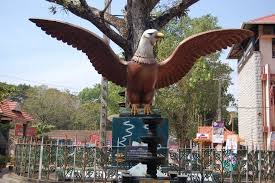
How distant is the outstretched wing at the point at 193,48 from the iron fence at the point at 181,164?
5.81 ft

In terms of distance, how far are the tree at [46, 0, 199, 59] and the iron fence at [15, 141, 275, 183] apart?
2.83 metres

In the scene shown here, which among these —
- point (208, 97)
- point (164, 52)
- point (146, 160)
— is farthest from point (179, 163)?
point (208, 97)

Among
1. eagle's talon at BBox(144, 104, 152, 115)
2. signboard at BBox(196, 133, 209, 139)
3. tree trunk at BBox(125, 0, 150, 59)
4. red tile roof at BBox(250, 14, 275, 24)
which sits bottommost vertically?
signboard at BBox(196, 133, 209, 139)

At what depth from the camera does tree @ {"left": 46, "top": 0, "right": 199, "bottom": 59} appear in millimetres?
10539

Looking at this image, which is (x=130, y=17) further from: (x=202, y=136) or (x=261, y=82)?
(x=202, y=136)

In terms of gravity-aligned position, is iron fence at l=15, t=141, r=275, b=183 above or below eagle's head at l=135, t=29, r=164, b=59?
below

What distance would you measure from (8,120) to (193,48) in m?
20.5

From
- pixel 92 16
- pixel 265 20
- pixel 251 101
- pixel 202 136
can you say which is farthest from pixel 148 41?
pixel 202 136

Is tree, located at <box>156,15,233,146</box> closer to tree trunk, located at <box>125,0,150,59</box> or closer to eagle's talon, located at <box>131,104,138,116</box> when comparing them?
tree trunk, located at <box>125,0,150,59</box>

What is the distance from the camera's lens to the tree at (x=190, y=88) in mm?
29391

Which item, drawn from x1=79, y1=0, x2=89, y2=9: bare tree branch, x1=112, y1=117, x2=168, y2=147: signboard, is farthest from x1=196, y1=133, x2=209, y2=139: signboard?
x1=112, y1=117, x2=168, y2=147: signboard

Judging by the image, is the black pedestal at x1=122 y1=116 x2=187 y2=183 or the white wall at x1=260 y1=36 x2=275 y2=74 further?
the white wall at x1=260 y1=36 x2=275 y2=74

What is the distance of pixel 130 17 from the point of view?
35.3ft

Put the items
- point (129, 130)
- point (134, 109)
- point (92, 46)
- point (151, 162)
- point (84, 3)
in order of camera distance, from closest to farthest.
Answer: point (151, 162) → point (92, 46) → point (134, 109) → point (129, 130) → point (84, 3)
